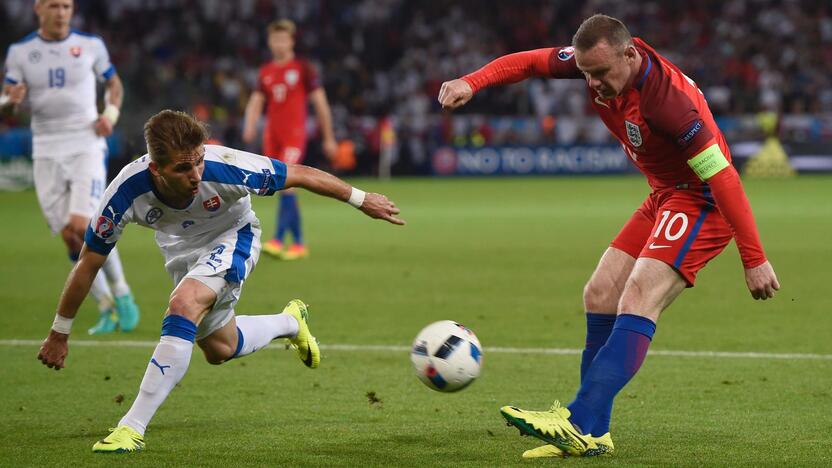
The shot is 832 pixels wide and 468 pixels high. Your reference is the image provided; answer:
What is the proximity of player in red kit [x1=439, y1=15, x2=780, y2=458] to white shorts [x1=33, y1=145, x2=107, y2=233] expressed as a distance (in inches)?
174

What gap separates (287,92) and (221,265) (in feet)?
29.0

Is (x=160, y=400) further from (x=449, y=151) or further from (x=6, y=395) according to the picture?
(x=449, y=151)

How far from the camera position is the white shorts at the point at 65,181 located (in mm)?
9102

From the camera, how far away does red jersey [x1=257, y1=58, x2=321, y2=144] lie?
46.6ft

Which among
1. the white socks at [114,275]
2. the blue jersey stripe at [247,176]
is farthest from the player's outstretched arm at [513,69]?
the white socks at [114,275]

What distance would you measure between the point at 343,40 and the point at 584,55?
30767 millimetres

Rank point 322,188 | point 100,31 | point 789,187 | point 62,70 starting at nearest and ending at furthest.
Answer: point 322,188 < point 62,70 < point 789,187 < point 100,31

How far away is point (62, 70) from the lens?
9.23 m

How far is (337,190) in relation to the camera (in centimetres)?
542

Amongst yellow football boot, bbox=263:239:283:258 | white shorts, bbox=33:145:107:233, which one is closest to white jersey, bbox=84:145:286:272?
white shorts, bbox=33:145:107:233

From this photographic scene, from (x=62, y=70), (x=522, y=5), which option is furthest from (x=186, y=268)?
(x=522, y=5)

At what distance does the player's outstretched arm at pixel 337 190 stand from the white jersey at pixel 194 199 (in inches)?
2.3

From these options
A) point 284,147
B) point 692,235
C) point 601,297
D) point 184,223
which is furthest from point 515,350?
point 284,147

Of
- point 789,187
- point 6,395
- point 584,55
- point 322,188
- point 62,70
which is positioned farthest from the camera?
point 789,187
